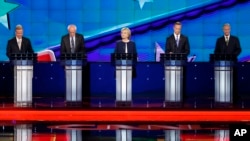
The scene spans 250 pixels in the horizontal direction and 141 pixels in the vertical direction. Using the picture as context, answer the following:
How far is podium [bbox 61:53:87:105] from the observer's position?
1095 cm

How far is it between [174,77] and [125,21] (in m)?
2.66

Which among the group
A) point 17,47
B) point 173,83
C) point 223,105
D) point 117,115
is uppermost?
point 17,47

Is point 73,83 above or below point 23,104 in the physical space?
above

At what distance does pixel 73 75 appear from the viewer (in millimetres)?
11016

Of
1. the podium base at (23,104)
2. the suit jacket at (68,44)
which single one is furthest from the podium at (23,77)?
the suit jacket at (68,44)

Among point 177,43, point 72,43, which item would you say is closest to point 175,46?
point 177,43

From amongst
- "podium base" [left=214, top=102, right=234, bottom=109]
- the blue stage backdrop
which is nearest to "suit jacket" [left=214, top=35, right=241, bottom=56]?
"podium base" [left=214, top=102, right=234, bottom=109]

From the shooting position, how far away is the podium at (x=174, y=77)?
36.0 feet

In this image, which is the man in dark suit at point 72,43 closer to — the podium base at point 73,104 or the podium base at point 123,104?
the podium base at point 73,104

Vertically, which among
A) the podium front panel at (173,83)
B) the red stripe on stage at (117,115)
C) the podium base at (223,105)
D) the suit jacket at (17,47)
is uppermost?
the suit jacket at (17,47)

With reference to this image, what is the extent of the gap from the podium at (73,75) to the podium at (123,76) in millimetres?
579

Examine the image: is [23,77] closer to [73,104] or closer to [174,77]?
[73,104]

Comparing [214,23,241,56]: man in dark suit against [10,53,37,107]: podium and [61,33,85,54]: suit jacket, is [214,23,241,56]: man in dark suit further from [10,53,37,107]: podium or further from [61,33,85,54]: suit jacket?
[10,53,37,107]: podium

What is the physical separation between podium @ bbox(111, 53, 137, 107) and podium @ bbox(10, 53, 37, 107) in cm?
139
